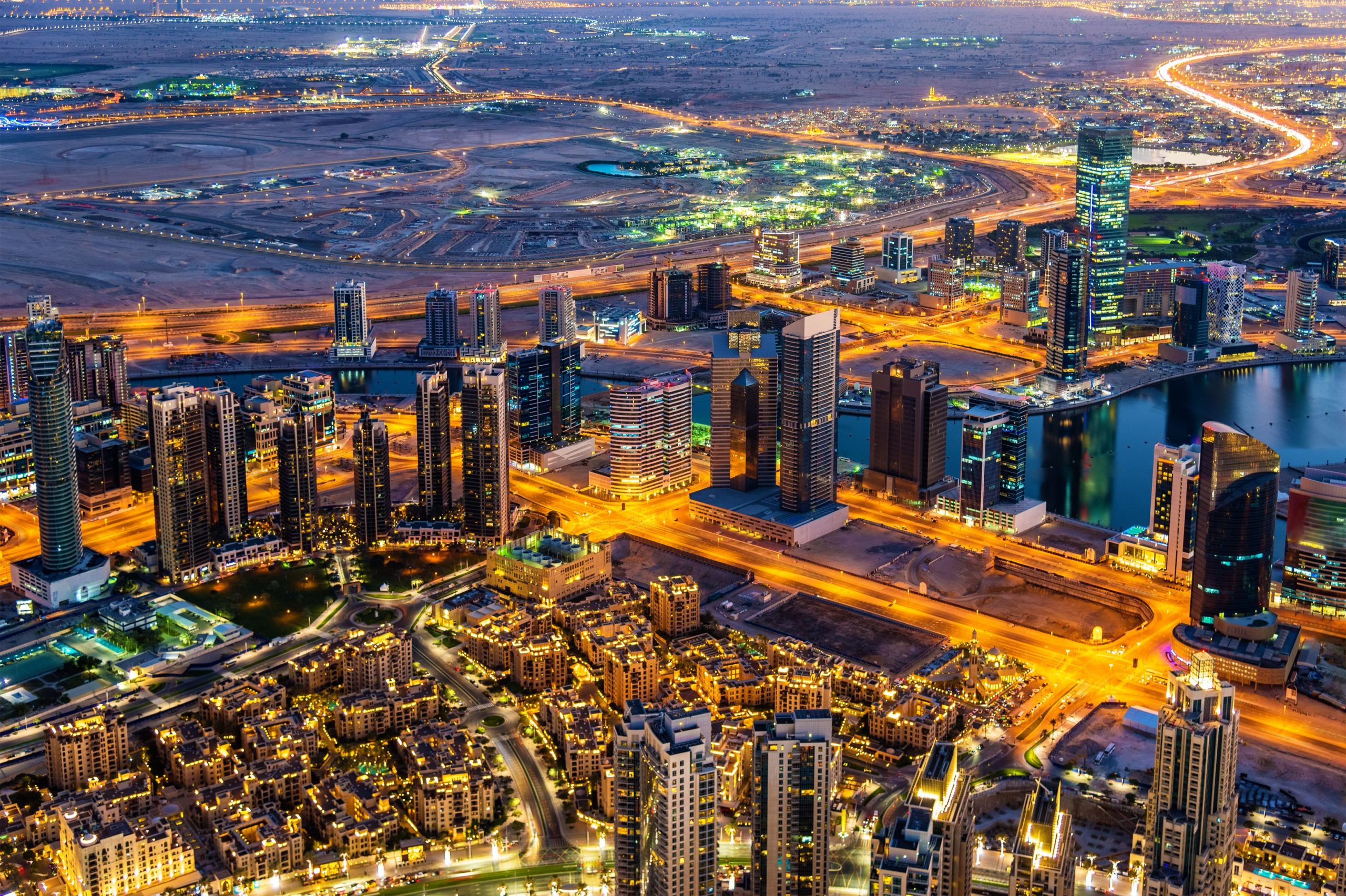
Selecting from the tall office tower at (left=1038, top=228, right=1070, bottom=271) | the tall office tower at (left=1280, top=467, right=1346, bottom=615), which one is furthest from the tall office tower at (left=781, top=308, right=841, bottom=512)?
the tall office tower at (left=1038, top=228, right=1070, bottom=271)

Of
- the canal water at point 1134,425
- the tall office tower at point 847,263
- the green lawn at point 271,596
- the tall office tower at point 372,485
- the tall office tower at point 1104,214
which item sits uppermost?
the tall office tower at point 1104,214

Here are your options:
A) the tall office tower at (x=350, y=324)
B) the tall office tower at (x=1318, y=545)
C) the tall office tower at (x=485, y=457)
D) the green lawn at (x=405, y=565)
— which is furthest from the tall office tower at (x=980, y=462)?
the tall office tower at (x=350, y=324)

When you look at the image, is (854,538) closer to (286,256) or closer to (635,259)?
(635,259)

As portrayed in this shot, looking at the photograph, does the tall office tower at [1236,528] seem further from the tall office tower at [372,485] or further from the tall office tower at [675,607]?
the tall office tower at [372,485]

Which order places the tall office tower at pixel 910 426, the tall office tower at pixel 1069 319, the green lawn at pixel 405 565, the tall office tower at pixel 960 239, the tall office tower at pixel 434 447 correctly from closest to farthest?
the green lawn at pixel 405 565, the tall office tower at pixel 434 447, the tall office tower at pixel 910 426, the tall office tower at pixel 1069 319, the tall office tower at pixel 960 239

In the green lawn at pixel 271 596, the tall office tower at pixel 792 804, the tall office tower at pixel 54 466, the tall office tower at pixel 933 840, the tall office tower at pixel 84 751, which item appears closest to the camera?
the tall office tower at pixel 933 840

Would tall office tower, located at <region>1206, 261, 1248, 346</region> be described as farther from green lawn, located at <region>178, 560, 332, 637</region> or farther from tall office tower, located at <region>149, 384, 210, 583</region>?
tall office tower, located at <region>149, 384, 210, 583</region>
